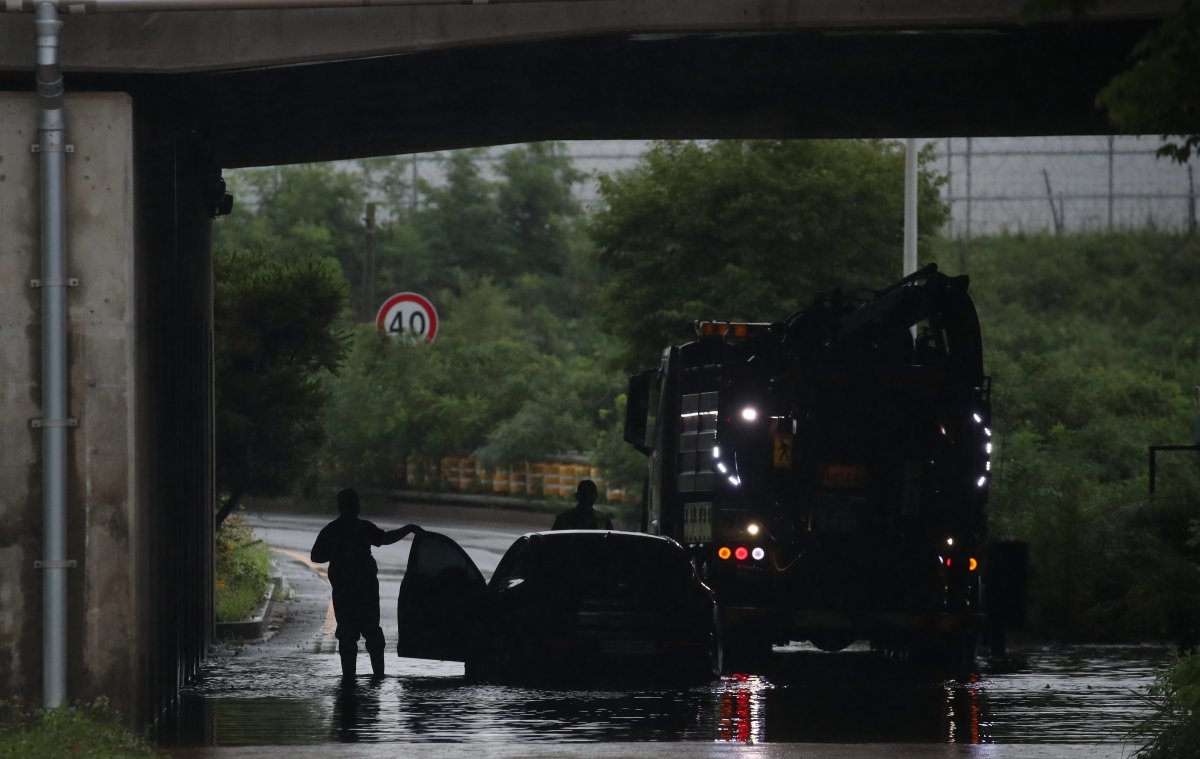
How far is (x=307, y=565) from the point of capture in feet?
112

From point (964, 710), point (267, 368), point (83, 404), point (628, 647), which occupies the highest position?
point (267, 368)

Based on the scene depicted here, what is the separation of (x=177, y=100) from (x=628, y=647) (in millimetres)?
5363

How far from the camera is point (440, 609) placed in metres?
16.8

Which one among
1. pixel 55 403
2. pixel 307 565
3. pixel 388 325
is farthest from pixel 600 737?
pixel 388 325

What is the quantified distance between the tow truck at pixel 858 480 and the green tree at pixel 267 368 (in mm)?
8068

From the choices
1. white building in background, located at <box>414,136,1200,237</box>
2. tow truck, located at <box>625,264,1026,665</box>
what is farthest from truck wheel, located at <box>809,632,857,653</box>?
white building in background, located at <box>414,136,1200,237</box>

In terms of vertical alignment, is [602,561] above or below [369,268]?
below

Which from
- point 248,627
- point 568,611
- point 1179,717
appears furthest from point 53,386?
point 248,627

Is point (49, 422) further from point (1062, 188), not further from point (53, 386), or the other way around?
point (1062, 188)

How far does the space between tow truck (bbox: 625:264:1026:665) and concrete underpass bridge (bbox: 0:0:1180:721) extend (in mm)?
2592

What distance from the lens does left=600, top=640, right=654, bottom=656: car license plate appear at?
52.2 ft

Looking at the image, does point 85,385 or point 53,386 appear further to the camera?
point 85,385

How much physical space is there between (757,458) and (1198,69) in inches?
381

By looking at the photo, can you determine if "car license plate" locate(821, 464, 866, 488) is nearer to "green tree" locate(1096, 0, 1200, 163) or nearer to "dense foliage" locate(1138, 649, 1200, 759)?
"dense foliage" locate(1138, 649, 1200, 759)
